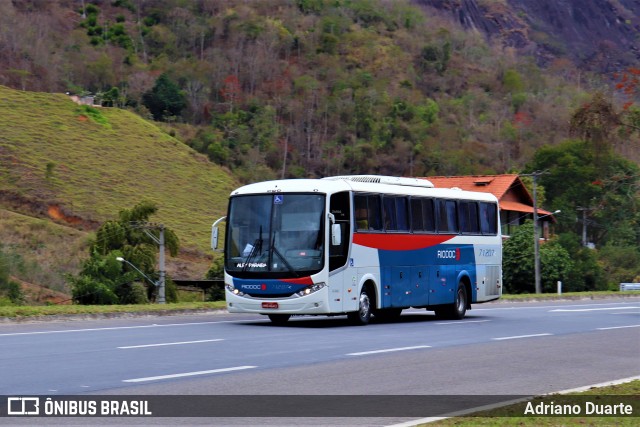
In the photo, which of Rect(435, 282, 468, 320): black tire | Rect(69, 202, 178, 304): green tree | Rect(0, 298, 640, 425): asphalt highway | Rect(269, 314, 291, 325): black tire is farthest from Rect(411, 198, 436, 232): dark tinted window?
Rect(69, 202, 178, 304): green tree

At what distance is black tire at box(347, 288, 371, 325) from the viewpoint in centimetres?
2381

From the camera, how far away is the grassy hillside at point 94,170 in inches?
2992

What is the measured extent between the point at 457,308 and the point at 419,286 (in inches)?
89.2

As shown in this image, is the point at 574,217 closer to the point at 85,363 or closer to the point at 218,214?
the point at 218,214

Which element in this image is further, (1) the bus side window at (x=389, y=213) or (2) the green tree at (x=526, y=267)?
(2) the green tree at (x=526, y=267)

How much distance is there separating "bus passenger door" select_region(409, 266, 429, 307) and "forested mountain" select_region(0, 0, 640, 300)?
57.9 meters

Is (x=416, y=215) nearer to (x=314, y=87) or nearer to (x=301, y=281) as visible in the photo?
(x=301, y=281)

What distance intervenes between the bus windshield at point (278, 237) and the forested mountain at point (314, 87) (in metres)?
62.2

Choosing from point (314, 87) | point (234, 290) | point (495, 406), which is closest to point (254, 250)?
point (234, 290)

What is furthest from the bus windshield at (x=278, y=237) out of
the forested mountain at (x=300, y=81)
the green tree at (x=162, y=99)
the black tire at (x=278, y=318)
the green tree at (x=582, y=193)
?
the green tree at (x=162, y=99)

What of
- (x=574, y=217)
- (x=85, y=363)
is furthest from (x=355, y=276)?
(x=574, y=217)

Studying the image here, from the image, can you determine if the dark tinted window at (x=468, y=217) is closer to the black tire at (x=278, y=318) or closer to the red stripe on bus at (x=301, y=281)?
the black tire at (x=278, y=318)

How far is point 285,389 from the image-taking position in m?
12.6

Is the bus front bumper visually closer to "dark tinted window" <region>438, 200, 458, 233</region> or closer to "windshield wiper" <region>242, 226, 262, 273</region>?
"windshield wiper" <region>242, 226, 262, 273</region>
